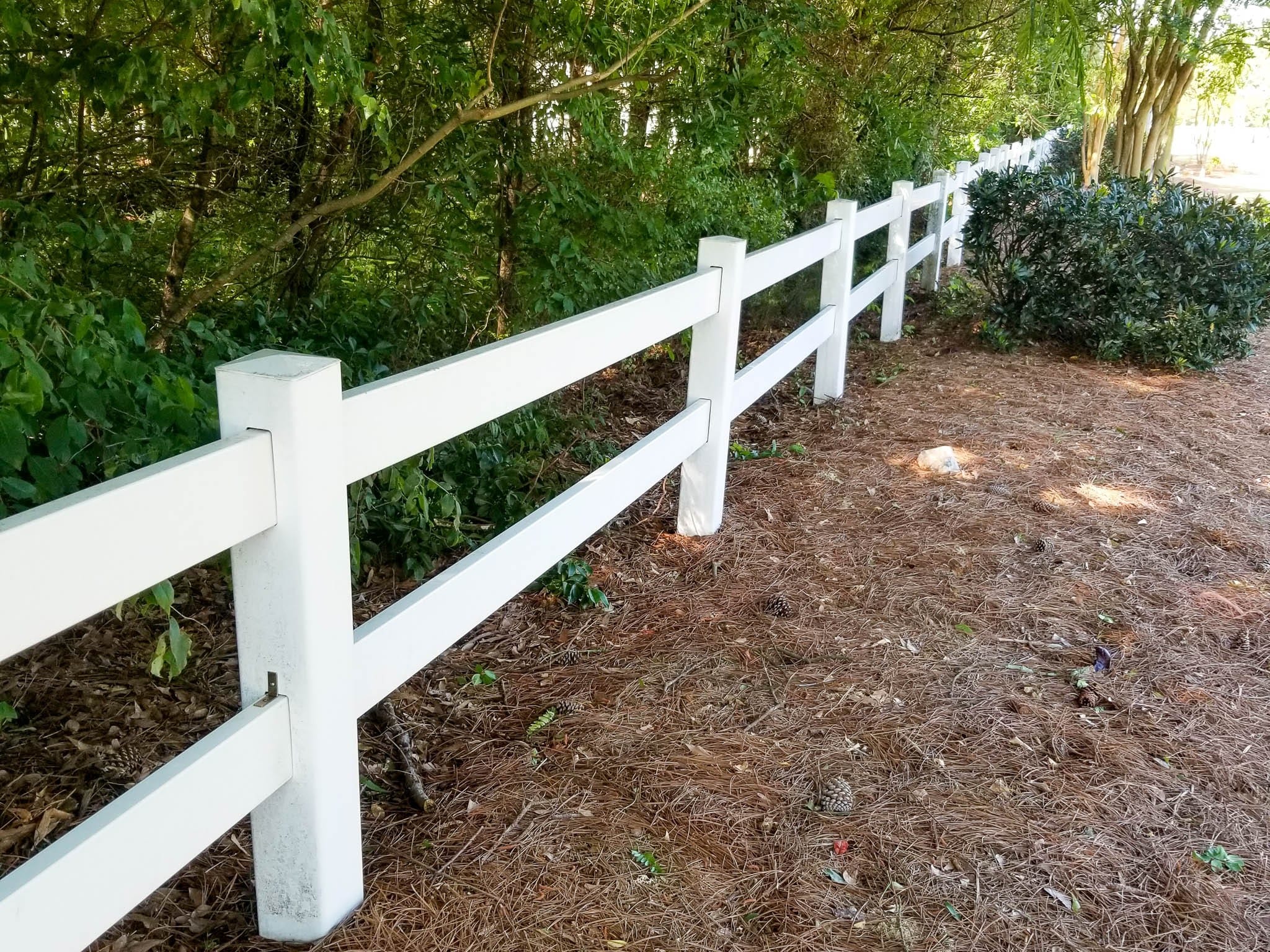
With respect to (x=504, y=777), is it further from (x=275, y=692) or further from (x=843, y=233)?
(x=843, y=233)

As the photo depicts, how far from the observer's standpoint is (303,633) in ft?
6.91

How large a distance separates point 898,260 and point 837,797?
6.24 metres

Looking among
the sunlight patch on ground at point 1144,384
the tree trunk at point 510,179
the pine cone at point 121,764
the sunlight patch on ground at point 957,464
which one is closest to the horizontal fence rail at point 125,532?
the pine cone at point 121,764

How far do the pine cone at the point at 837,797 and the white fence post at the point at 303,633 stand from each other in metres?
1.25

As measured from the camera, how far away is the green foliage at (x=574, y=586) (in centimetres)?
411

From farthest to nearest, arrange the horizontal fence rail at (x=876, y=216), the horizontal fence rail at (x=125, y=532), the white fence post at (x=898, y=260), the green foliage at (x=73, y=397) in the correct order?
the white fence post at (x=898, y=260) < the horizontal fence rail at (x=876, y=216) < the green foliage at (x=73, y=397) < the horizontal fence rail at (x=125, y=532)

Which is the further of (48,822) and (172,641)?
(48,822)

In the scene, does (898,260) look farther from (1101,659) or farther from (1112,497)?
(1101,659)

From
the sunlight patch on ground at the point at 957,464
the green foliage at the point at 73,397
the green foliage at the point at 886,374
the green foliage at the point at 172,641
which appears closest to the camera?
the green foliage at the point at 172,641

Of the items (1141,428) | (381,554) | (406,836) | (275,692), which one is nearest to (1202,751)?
(406,836)

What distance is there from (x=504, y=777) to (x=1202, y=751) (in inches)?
83.0

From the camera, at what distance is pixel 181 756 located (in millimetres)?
1950

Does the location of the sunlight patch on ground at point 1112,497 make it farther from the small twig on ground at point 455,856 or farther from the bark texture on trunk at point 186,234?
the bark texture on trunk at point 186,234

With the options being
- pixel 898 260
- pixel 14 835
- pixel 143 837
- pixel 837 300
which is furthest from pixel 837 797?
pixel 898 260
